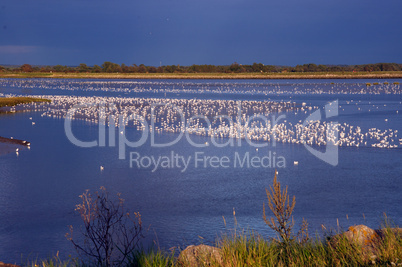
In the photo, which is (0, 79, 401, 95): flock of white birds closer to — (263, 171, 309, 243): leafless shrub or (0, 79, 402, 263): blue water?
(0, 79, 402, 263): blue water

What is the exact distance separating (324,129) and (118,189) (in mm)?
10850

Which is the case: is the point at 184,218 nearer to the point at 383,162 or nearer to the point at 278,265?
the point at 278,265

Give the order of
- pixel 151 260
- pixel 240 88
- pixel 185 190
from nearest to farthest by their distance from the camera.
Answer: pixel 151 260, pixel 185 190, pixel 240 88

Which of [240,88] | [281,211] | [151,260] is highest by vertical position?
[240,88]

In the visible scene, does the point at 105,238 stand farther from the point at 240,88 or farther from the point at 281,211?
the point at 240,88

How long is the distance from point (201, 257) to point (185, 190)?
15.2ft

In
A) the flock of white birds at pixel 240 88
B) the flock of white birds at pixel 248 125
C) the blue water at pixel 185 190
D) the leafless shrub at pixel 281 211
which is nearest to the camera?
the leafless shrub at pixel 281 211

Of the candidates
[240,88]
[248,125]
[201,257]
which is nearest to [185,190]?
[201,257]

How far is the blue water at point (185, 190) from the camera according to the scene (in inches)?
300

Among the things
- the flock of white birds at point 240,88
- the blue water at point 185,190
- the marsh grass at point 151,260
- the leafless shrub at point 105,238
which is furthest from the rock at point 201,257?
the flock of white birds at point 240,88

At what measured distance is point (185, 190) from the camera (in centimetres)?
997

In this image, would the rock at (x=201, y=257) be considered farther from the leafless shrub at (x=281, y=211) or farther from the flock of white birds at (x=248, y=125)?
the flock of white birds at (x=248, y=125)

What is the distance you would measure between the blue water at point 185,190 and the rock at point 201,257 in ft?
4.91

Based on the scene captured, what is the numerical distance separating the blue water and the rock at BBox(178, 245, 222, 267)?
1495 millimetres
